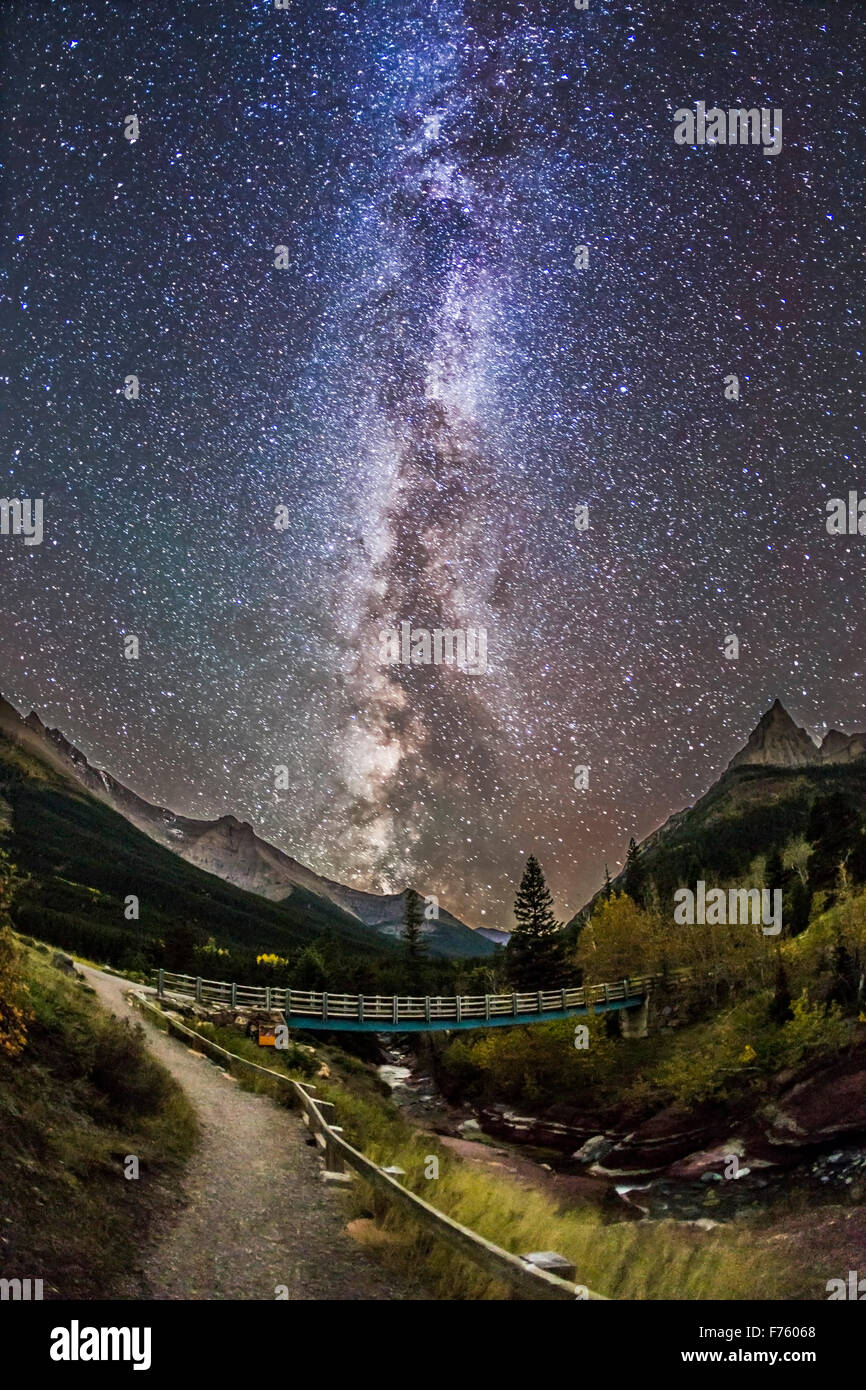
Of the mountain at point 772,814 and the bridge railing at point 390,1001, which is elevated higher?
the mountain at point 772,814

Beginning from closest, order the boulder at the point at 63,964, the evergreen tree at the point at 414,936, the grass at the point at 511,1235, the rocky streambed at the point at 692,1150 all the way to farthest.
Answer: the grass at the point at 511,1235 < the boulder at the point at 63,964 < the rocky streambed at the point at 692,1150 < the evergreen tree at the point at 414,936

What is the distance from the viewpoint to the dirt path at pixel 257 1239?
35.4 ft

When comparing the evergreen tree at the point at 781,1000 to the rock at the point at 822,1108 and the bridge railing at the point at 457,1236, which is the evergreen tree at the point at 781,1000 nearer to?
the rock at the point at 822,1108

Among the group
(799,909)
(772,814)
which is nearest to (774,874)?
(799,909)

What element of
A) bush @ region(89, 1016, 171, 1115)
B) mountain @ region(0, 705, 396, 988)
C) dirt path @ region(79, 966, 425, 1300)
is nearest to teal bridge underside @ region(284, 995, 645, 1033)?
bush @ region(89, 1016, 171, 1115)

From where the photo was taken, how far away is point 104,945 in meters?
48.4

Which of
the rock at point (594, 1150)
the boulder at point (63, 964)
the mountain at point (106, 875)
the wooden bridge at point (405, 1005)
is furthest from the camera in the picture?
the mountain at point (106, 875)

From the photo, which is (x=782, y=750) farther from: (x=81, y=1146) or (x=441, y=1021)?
(x=81, y=1146)

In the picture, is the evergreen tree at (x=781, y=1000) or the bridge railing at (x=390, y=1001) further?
the evergreen tree at (x=781, y=1000)

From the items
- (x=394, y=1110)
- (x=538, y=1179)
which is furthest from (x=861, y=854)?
(x=394, y=1110)

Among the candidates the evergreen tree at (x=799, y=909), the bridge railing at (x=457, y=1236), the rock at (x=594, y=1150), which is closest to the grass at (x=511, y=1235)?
the bridge railing at (x=457, y=1236)

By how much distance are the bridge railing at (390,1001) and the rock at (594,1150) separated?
211 inches

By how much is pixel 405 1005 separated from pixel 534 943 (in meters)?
9.06

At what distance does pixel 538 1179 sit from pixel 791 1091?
8.45 metres
